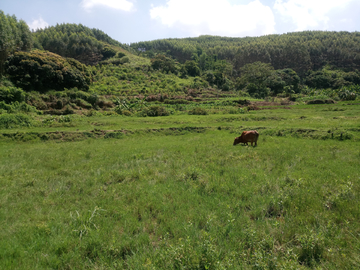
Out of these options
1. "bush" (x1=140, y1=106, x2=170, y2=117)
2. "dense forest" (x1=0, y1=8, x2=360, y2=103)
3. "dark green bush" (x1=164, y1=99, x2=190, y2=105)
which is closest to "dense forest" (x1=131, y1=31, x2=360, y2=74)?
"dense forest" (x1=0, y1=8, x2=360, y2=103)

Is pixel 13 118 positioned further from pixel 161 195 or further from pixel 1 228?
pixel 161 195

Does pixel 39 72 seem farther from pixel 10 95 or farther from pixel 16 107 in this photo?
pixel 16 107

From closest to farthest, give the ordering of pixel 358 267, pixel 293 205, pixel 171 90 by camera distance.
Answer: pixel 358 267 → pixel 293 205 → pixel 171 90

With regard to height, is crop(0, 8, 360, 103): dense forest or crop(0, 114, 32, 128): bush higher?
crop(0, 8, 360, 103): dense forest

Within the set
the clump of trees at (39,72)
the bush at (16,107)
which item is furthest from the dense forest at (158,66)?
the bush at (16,107)

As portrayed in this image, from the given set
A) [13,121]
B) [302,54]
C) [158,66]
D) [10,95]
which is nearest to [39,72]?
[10,95]

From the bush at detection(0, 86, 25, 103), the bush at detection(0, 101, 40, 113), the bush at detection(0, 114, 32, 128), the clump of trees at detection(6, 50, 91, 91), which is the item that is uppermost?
the clump of trees at detection(6, 50, 91, 91)

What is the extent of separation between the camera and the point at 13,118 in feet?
79.7

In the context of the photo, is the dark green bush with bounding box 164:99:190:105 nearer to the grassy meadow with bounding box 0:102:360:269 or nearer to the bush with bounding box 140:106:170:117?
the bush with bounding box 140:106:170:117

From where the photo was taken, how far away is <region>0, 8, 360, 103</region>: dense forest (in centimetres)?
4516

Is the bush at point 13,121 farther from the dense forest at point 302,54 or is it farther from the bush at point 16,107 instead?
the dense forest at point 302,54

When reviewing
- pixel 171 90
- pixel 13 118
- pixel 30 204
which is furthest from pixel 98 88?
pixel 30 204

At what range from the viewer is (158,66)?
9988 cm

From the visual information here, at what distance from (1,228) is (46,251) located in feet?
6.28
